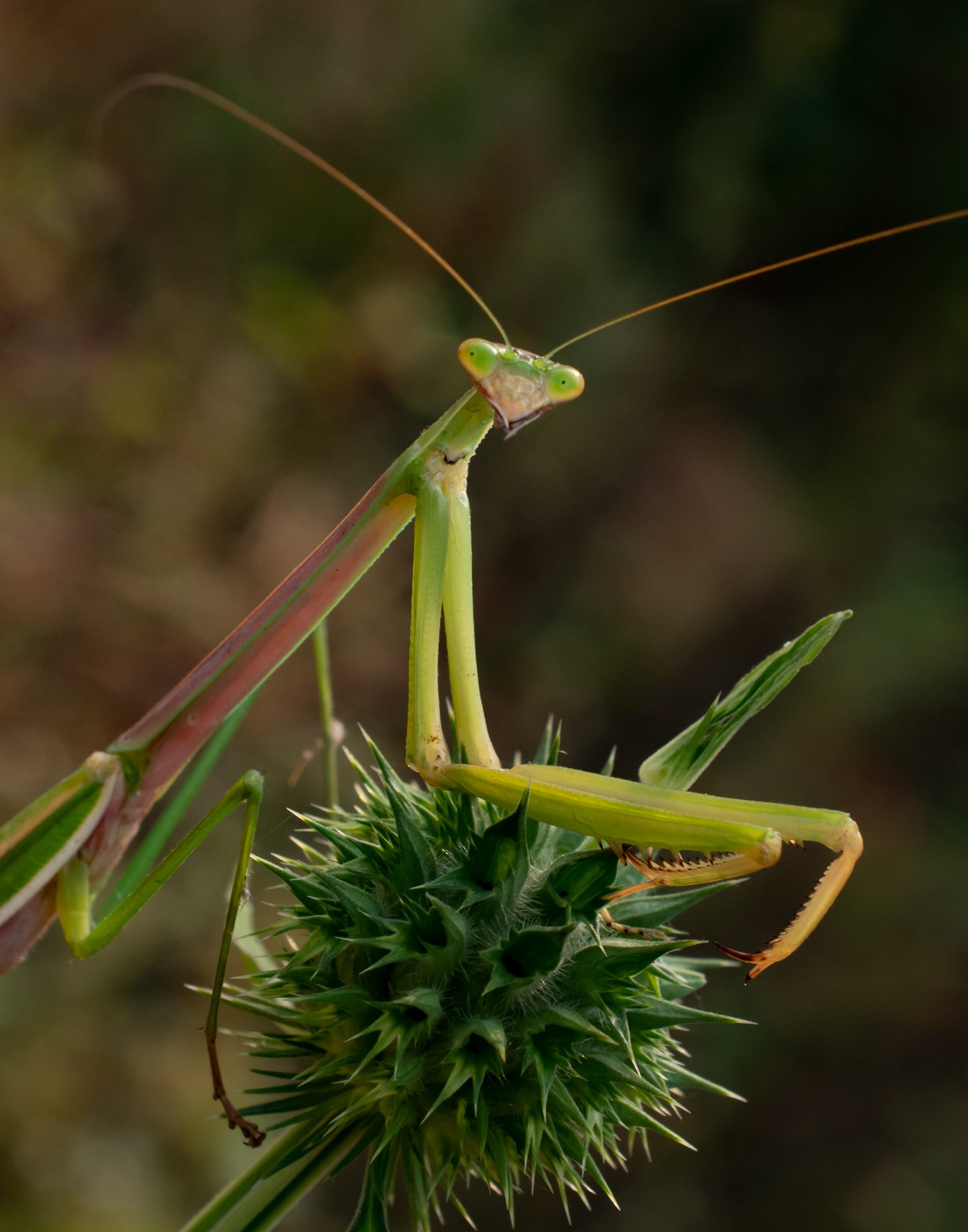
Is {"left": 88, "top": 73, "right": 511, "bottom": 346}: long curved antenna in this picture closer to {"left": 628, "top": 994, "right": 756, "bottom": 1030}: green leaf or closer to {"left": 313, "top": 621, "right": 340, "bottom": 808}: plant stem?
{"left": 313, "top": 621, "right": 340, "bottom": 808}: plant stem

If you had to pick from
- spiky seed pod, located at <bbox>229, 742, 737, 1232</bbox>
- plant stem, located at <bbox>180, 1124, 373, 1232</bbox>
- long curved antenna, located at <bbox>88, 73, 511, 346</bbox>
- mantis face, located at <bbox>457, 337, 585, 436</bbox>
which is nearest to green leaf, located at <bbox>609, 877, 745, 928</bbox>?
spiky seed pod, located at <bbox>229, 742, 737, 1232</bbox>

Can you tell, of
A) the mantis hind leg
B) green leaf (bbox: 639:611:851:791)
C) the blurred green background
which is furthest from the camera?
the blurred green background

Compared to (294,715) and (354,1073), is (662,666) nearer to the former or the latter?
(294,715)

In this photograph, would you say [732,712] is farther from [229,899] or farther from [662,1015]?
[229,899]

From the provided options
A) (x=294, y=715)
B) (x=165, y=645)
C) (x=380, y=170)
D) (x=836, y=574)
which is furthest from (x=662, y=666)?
(x=380, y=170)

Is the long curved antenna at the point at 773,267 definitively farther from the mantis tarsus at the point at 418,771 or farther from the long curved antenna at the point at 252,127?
the long curved antenna at the point at 252,127

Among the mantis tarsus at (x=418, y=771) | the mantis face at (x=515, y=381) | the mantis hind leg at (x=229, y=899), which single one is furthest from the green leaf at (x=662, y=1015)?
the mantis face at (x=515, y=381)

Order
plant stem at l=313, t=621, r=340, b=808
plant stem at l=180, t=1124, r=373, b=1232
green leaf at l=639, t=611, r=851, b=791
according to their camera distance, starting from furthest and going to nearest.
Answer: plant stem at l=313, t=621, r=340, b=808, plant stem at l=180, t=1124, r=373, b=1232, green leaf at l=639, t=611, r=851, b=791
